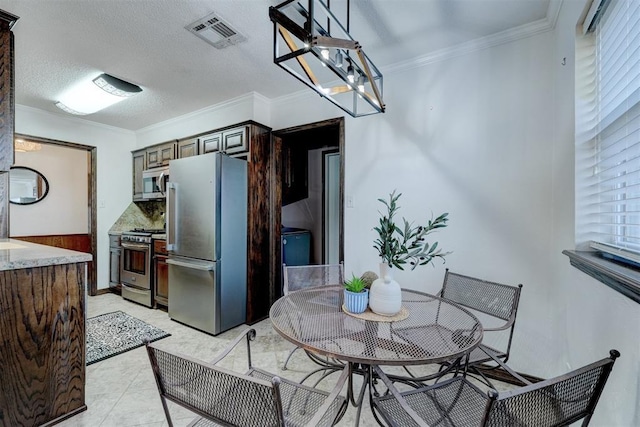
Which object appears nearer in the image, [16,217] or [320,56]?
[320,56]

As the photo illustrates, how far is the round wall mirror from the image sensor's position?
13.5ft

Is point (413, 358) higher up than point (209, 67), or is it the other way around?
point (209, 67)

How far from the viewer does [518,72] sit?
2.02 metres

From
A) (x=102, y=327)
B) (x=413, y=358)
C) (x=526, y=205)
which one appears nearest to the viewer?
(x=413, y=358)

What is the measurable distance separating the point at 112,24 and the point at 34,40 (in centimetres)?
72

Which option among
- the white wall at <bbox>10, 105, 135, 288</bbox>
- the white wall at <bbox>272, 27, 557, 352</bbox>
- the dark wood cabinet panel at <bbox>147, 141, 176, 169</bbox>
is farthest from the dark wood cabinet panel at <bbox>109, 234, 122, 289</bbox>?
the white wall at <bbox>272, 27, 557, 352</bbox>

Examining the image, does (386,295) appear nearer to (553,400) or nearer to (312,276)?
(553,400)

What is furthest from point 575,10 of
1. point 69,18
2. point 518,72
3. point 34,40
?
point 34,40

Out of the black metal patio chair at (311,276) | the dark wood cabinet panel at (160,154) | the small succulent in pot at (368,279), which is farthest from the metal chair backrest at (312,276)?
the dark wood cabinet panel at (160,154)

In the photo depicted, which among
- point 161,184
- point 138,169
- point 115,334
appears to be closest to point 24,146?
point 138,169

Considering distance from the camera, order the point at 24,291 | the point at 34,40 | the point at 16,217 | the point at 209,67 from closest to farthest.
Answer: the point at 24,291
the point at 34,40
the point at 209,67
the point at 16,217

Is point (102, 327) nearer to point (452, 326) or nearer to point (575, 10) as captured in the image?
point (452, 326)

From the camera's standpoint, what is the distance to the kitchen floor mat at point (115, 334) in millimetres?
2396

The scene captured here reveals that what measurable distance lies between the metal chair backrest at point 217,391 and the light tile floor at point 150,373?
3.40 feet
